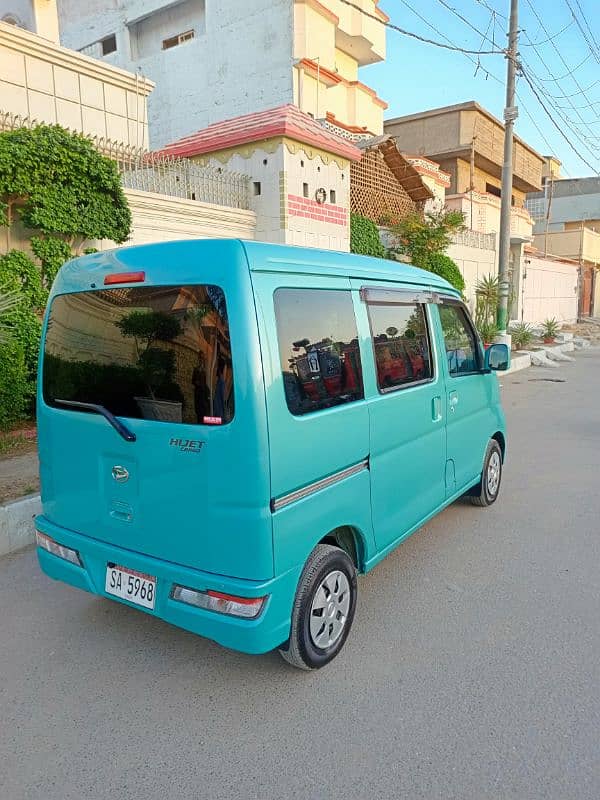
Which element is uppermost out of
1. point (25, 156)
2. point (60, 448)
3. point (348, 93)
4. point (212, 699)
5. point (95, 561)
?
point (348, 93)

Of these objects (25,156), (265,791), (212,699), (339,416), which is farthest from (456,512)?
(25,156)

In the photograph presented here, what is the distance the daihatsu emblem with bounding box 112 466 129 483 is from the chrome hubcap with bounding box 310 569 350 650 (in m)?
1.04

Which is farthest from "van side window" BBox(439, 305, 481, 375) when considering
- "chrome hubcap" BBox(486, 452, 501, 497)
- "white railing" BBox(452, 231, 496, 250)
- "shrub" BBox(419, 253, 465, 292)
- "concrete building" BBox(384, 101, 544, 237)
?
"concrete building" BBox(384, 101, 544, 237)

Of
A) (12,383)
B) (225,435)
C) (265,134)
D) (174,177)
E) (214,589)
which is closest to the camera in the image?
(225,435)

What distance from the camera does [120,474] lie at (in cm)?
267

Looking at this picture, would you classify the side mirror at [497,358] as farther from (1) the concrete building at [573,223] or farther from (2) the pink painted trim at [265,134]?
(1) the concrete building at [573,223]

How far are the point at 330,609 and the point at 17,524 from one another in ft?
8.93

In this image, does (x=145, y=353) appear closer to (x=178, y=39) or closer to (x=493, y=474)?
(x=493, y=474)

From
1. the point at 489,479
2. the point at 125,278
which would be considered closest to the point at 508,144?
the point at 489,479

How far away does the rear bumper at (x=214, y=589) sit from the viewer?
242cm

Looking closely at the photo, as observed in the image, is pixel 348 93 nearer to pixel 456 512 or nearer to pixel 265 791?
pixel 456 512

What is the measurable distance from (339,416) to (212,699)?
1.43 metres

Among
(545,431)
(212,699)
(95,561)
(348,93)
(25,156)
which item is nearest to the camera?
(212,699)

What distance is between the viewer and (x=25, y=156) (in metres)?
6.46
